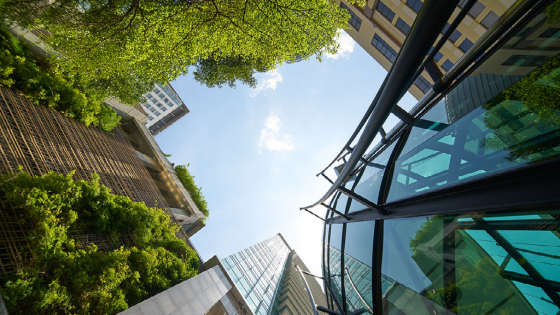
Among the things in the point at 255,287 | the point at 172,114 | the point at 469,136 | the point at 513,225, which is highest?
the point at 172,114

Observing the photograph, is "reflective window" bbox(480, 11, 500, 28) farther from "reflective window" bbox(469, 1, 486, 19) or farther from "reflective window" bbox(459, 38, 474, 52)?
"reflective window" bbox(459, 38, 474, 52)

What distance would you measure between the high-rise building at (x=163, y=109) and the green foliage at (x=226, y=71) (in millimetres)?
35234

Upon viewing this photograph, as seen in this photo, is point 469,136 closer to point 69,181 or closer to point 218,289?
point 69,181

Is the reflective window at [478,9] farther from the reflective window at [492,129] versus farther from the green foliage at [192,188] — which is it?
the green foliage at [192,188]

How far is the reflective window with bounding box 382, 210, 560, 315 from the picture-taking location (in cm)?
146

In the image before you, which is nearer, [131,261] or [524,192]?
[524,192]

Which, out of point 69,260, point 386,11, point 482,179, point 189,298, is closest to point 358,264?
point 482,179

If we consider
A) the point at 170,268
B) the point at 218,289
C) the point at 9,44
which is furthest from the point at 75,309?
the point at 9,44

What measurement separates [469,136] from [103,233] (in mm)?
Result: 11861

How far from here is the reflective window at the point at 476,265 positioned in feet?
4.78

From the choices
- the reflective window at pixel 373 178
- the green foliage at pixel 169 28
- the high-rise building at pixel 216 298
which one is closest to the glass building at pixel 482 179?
the reflective window at pixel 373 178

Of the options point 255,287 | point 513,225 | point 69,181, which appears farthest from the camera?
point 255,287

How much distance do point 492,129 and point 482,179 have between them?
0.49 metres

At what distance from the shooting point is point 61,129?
40.7 ft
